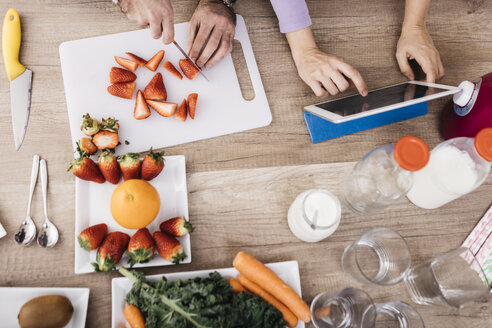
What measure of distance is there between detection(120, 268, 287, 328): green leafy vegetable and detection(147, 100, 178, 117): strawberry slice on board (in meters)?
0.43

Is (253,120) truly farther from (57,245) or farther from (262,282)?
(57,245)

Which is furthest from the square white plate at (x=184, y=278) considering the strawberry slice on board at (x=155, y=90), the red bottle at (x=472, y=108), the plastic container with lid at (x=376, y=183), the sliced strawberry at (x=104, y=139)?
the red bottle at (x=472, y=108)

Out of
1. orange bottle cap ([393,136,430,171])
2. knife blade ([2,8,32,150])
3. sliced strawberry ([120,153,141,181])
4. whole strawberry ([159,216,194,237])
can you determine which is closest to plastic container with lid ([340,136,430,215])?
orange bottle cap ([393,136,430,171])

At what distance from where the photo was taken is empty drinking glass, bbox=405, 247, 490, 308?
83cm

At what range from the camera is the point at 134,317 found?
80 cm

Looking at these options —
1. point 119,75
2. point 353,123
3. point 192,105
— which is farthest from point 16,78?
point 353,123

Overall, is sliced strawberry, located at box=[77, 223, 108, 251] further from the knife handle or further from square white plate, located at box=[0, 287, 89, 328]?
the knife handle

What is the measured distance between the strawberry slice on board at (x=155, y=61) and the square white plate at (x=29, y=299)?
0.61 meters

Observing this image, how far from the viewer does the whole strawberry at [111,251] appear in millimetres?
822

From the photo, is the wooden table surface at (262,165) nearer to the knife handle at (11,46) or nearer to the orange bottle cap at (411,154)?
the knife handle at (11,46)

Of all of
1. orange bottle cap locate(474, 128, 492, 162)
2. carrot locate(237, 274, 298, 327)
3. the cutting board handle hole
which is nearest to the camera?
orange bottle cap locate(474, 128, 492, 162)

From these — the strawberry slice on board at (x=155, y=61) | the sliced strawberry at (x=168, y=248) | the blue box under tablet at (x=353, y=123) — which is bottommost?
the sliced strawberry at (x=168, y=248)

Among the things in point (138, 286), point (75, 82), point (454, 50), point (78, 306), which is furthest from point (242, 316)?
point (454, 50)

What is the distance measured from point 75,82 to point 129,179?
0.34m
